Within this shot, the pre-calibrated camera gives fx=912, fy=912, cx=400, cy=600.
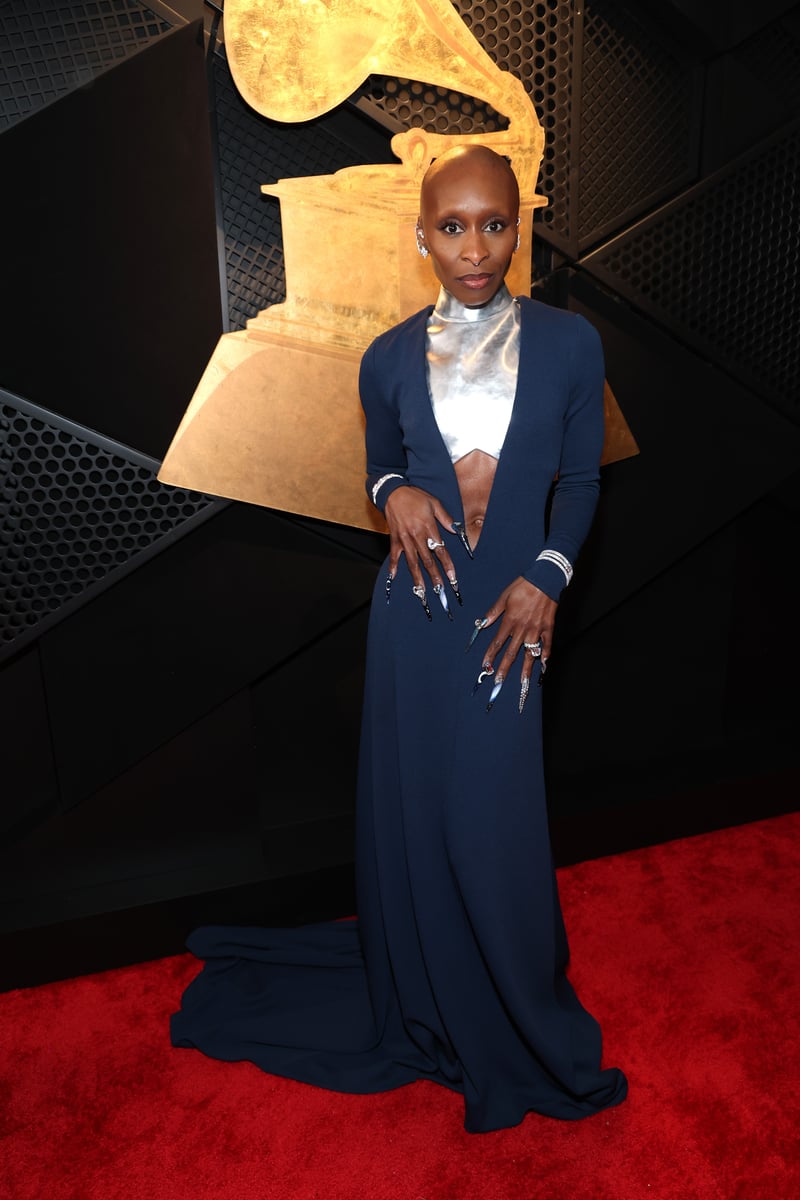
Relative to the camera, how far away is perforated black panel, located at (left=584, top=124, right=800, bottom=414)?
2.41 meters

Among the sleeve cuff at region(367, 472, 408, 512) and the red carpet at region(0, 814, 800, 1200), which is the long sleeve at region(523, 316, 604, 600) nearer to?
the sleeve cuff at region(367, 472, 408, 512)

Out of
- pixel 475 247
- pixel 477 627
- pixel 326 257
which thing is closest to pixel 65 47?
pixel 326 257

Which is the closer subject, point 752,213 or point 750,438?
point 752,213

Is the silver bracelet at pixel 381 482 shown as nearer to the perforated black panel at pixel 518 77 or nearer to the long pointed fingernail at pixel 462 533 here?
the long pointed fingernail at pixel 462 533

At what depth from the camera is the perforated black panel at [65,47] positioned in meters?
1.93

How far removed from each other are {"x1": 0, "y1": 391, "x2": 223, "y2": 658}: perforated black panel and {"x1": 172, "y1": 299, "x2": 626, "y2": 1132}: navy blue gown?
71 cm

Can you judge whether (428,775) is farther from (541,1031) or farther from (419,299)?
(419,299)

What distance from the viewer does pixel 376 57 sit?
6.59 ft

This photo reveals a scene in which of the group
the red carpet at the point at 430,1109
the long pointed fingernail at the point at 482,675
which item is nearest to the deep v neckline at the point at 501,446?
the long pointed fingernail at the point at 482,675

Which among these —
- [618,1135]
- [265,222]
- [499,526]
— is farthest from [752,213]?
[618,1135]

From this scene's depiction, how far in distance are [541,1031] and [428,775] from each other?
57 cm

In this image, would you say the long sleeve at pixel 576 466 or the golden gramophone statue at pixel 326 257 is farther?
the golden gramophone statue at pixel 326 257

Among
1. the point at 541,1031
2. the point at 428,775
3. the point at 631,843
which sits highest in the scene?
the point at 428,775

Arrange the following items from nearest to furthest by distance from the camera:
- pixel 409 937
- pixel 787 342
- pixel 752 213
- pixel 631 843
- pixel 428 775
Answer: pixel 428 775 → pixel 409 937 → pixel 752 213 → pixel 787 342 → pixel 631 843
